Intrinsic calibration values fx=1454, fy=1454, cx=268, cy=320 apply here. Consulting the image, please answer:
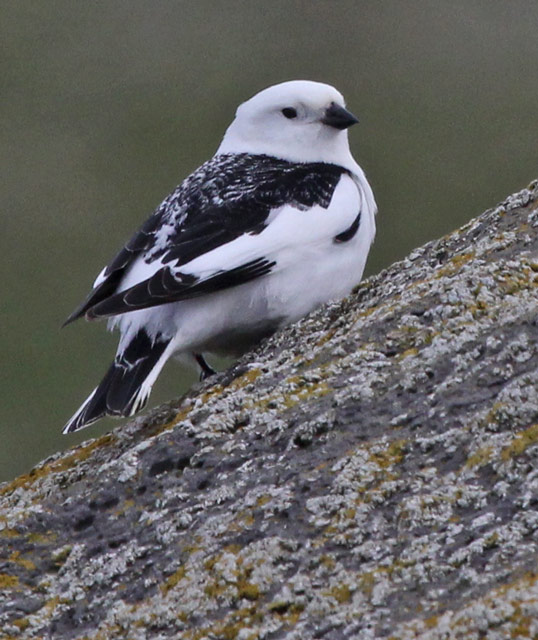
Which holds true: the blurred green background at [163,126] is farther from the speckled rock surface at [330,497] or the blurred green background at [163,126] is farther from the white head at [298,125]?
the speckled rock surface at [330,497]

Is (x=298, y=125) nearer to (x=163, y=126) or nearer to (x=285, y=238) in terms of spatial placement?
(x=285, y=238)

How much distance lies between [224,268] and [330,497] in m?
1.68

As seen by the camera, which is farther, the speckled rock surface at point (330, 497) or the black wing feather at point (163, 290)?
the black wing feather at point (163, 290)

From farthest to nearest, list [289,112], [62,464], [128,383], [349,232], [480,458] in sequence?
1. [289,112]
2. [349,232]
3. [128,383]
4. [62,464]
5. [480,458]

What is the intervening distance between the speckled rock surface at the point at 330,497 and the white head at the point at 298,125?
2.18 meters

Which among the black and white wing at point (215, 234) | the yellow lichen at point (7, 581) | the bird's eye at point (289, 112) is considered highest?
the bird's eye at point (289, 112)

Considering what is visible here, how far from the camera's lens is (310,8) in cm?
1803

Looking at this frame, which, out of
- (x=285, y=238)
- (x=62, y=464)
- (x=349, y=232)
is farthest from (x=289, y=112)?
(x=62, y=464)

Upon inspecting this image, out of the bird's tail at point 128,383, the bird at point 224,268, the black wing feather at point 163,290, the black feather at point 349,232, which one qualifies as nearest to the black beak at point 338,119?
the bird at point 224,268

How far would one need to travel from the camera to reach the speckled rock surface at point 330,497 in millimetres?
2812

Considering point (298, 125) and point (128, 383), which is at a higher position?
point (298, 125)

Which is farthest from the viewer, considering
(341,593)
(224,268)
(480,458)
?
(224,268)

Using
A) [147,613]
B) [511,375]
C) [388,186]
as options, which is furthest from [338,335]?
[388,186]

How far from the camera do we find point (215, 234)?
4844 millimetres
